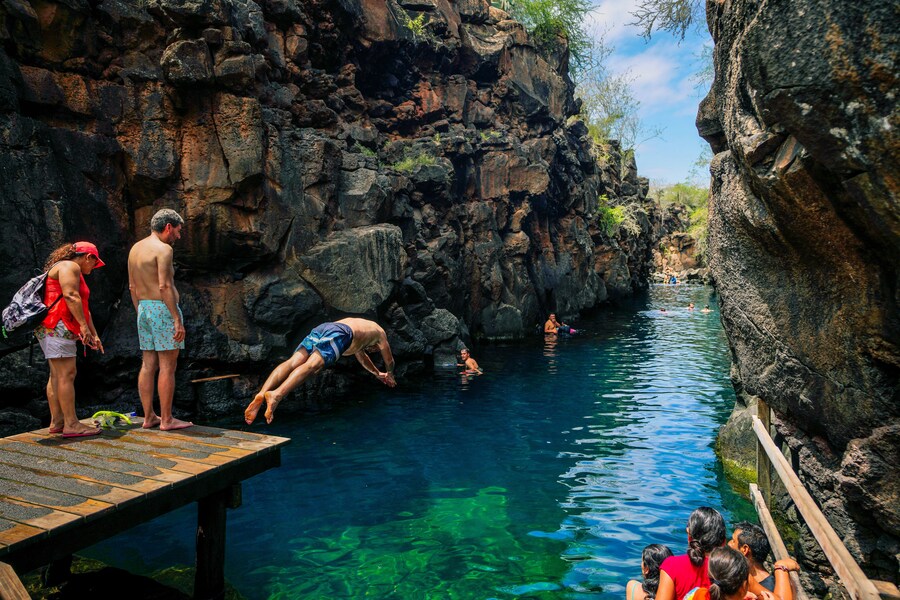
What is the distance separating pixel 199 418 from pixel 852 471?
1254 cm

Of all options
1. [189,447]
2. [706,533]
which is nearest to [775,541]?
[706,533]

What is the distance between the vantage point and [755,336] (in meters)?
7.47

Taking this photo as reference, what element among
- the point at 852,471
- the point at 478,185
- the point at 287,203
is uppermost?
the point at 478,185

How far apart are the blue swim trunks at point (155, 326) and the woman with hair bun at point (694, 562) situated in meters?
5.76

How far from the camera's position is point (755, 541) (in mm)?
5820

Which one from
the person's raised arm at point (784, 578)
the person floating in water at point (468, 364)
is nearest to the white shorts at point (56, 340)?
the person's raised arm at point (784, 578)

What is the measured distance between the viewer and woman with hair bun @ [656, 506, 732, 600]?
496 centimetres

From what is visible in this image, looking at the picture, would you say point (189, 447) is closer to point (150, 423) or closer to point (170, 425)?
point (170, 425)

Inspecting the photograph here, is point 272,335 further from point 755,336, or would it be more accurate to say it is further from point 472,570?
point 755,336

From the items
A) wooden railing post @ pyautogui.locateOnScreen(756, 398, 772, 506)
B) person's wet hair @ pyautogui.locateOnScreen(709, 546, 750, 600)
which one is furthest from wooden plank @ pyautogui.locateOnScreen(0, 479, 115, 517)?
wooden railing post @ pyautogui.locateOnScreen(756, 398, 772, 506)

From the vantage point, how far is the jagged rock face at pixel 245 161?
1243 centimetres

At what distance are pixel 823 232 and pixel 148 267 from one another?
6980 millimetres

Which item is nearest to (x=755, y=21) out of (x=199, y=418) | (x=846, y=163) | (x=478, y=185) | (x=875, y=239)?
(x=846, y=163)

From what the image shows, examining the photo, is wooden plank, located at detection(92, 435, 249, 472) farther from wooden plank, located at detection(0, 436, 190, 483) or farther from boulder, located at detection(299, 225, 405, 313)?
boulder, located at detection(299, 225, 405, 313)
